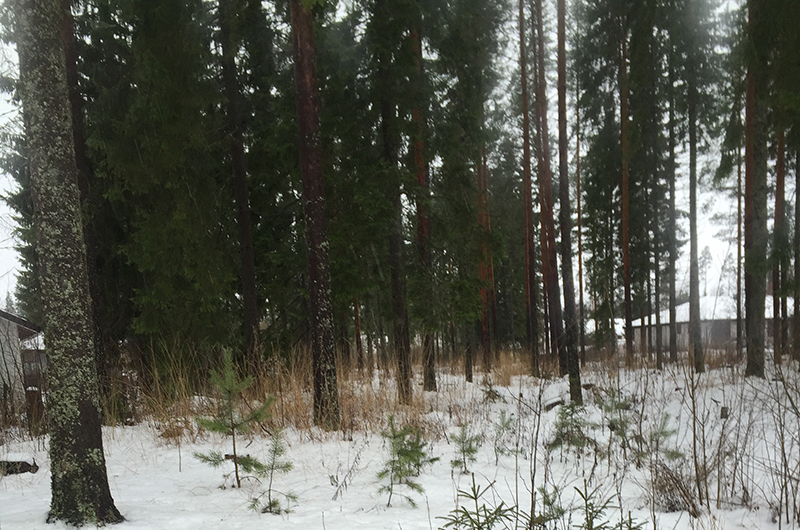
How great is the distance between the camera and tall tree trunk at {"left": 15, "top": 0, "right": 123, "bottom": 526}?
316cm

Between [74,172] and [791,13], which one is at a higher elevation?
[791,13]

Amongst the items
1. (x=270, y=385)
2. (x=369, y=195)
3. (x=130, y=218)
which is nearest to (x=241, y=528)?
(x=270, y=385)

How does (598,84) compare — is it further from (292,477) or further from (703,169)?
(292,477)

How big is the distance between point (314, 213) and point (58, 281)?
3385 mm

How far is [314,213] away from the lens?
250 inches

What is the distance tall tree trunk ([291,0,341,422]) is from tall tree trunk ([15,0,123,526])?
3089 millimetres

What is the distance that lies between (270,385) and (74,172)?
3.77m

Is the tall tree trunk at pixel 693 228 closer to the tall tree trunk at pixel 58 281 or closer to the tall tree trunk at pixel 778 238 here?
the tall tree trunk at pixel 778 238

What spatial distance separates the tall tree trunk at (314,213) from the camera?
6.26 metres

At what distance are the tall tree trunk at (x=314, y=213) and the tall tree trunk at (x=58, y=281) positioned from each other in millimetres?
3089

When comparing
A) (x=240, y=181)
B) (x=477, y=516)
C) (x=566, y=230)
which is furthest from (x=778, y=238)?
(x=240, y=181)

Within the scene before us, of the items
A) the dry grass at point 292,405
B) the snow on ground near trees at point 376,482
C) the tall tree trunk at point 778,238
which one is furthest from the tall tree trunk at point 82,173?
the tall tree trunk at point 778,238

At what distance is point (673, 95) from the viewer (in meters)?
14.6

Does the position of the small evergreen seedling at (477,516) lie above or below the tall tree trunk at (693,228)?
below
